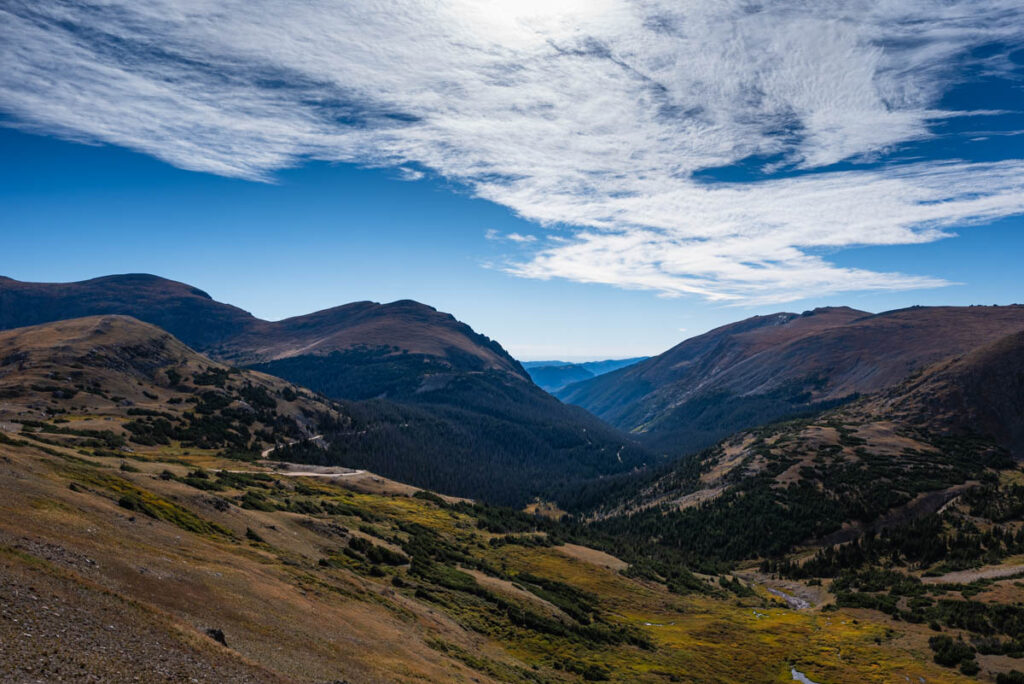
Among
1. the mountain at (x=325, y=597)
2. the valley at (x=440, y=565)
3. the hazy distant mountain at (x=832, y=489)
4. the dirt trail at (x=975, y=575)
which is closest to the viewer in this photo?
the mountain at (x=325, y=597)

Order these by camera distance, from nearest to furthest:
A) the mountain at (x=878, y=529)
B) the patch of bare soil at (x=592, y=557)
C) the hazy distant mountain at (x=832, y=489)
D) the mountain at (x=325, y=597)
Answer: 1. the mountain at (x=325, y=597)
2. the mountain at (x=878, y=529)
3. the patch of bare soil at (x=592, y=557)
4. the hazy distant mountain at (x=832, y=489)

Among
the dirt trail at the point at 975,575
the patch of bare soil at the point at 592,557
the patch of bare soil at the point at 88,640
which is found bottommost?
the patch of bare soil at the point at 592,557

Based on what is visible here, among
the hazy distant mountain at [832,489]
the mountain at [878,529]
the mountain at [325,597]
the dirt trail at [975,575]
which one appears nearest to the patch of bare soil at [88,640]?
the mountain at [325,597]

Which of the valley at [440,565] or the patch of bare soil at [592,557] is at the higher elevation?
the valley at [440,565]

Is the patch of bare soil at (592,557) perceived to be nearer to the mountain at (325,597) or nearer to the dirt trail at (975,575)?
the mountain at (325,597)

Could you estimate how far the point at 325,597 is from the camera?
36125 mm

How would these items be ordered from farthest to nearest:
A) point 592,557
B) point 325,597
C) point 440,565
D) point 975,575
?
point 592,557, point 975,575, point 440,565, point 325,597

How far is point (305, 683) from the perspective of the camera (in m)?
22.2

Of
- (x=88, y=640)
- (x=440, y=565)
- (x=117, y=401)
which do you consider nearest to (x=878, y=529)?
(x=440, y=565)

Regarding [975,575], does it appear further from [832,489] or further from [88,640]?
[88,640]

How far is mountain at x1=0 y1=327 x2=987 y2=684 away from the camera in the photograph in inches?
813

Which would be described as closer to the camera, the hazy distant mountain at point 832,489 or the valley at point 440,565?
the valley at point 440,565

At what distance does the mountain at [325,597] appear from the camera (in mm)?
20641

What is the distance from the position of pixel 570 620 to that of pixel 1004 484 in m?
165
